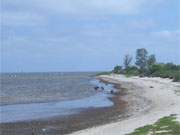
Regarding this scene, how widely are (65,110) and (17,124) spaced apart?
35.9ft

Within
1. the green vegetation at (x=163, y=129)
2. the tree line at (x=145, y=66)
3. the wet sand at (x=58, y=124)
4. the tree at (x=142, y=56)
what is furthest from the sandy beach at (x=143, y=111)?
the tree at (x=142, y=56)

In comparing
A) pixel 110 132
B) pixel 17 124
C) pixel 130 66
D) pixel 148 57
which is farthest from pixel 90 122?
pixel 130 66

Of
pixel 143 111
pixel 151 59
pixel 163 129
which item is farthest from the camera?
pixel 151 59

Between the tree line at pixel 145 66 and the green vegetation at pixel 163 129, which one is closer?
the green vegetation at pixel 163 129

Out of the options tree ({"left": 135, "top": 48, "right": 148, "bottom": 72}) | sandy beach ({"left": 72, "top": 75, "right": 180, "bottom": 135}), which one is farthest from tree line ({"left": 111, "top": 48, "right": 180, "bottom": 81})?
sandy beach ({"left": 72, "top": 75, "right": 180, "bottom": 135})

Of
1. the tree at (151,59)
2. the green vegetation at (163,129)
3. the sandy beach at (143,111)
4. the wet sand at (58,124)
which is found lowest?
the wet sand at (58,124)

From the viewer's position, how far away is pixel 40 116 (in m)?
38.1

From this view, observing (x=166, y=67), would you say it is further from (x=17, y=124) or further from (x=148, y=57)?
(x=17, y=124)

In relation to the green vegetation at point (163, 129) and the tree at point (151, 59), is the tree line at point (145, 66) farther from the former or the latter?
the green vegetation at point (163, 129)

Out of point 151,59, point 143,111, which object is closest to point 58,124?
point 143,111

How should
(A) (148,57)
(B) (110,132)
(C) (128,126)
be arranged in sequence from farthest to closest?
(A) (148,57) → (C) (128,126) → (B) (110,132)

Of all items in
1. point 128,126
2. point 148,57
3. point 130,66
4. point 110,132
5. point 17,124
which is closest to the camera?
point 110,132

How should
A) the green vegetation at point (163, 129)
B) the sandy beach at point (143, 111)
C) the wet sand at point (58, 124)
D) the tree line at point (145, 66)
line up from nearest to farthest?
the green vegetation at point (163, 129), the sandy beach at point (143, 111), the wet sand at point (58, 124), the tree line at point (145, 66)

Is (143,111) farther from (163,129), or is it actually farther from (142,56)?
(142,56)
